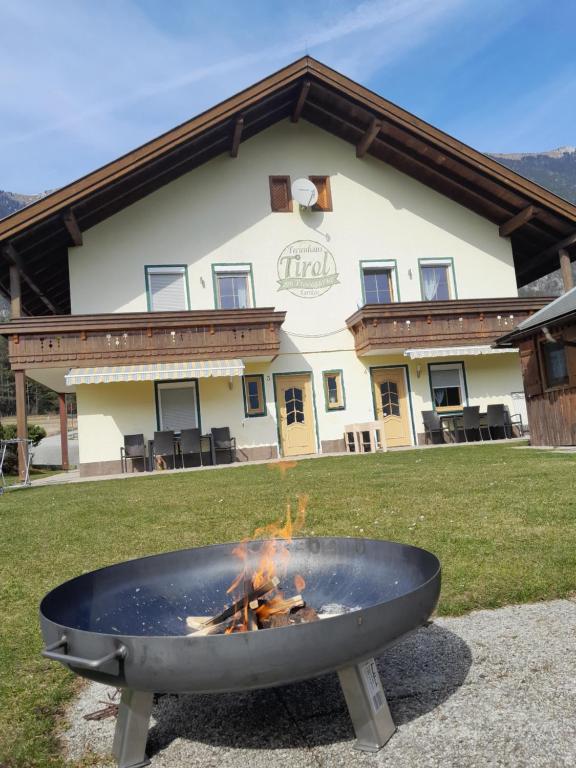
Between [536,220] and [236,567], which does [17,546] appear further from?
[536,220]

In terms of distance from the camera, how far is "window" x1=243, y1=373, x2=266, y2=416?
15.8 m

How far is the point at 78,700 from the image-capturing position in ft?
7.77

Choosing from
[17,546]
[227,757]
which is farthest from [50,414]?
[227,757]

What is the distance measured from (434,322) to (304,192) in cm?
497

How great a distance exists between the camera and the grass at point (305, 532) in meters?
2.65

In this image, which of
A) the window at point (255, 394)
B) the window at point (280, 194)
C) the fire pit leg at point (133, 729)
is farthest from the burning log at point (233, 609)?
the window at point (280, 194)

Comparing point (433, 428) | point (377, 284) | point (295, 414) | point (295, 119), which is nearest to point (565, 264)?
point (377, 284)

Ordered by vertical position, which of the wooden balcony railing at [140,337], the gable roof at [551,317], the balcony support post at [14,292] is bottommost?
the gable roof at [551,317]

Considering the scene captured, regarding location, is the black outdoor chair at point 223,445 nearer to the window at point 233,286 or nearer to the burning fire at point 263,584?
the window at point 233,286

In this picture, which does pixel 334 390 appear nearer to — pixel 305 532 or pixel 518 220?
pixel 518 220

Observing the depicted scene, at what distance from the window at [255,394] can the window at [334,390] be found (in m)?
1.74

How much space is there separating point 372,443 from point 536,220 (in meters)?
8.21

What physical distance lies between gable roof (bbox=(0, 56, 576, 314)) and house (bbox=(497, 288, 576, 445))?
6.44 metres

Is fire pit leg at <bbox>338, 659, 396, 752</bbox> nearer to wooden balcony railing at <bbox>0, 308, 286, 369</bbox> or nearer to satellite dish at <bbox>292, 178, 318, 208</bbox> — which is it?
wooden balcony railing at <bbox>0, 308, 286, 369</bbox>
